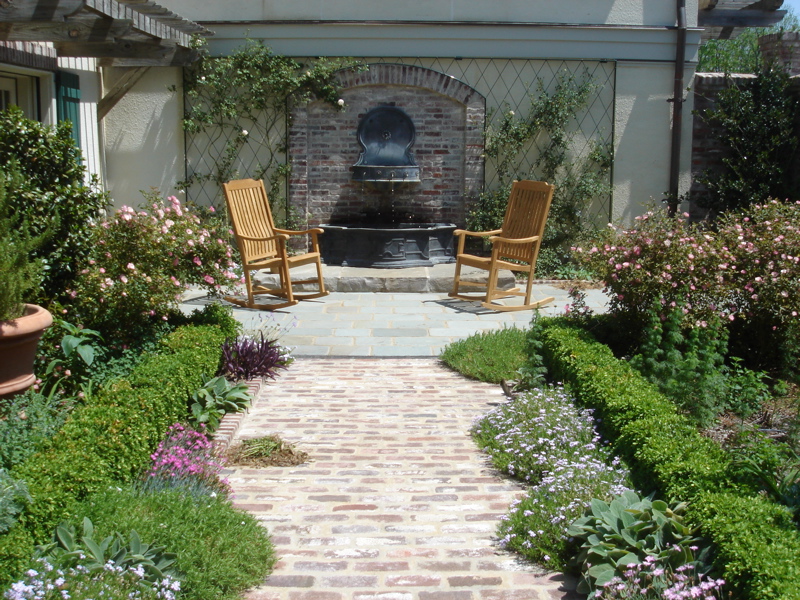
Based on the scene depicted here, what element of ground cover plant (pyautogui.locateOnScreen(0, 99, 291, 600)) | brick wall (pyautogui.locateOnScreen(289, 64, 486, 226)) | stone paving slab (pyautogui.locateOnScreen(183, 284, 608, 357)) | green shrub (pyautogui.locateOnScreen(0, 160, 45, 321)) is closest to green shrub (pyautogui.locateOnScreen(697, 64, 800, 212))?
stone paving slab (pyautogui.locateOnScreen(183, 284, 608, 357))

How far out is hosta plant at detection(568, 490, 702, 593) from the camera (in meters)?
2.80

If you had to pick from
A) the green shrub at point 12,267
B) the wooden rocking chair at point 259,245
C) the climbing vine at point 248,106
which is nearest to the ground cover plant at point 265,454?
the green shrub at point 12,267

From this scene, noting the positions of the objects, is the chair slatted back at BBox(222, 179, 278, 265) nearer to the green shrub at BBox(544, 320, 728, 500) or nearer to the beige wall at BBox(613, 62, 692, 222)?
the green shrub at BBox(544, 320, 728, 500)

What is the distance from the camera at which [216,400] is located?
4.70 metres

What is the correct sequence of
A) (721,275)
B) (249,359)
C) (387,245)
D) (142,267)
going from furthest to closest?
(387,245)
(249,359)
(721,275)
(142,267)

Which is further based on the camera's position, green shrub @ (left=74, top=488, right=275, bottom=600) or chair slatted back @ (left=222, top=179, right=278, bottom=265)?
chair slatted back @ (left=222, top=179, right=278, bottom=265)

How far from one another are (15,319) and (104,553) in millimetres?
1663

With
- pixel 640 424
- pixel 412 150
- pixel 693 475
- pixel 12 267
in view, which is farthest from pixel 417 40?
pixel 693 475

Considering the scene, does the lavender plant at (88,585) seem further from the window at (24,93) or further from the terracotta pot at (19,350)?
the window at (24,93)

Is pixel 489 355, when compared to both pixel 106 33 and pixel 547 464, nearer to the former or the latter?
pixel 547 464

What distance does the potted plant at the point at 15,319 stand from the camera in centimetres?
394

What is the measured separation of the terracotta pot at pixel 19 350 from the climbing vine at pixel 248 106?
19.2 ft

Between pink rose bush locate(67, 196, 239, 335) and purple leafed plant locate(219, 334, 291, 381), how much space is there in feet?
1.37

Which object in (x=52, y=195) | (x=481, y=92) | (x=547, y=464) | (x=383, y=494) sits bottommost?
(x=383, y=494)
